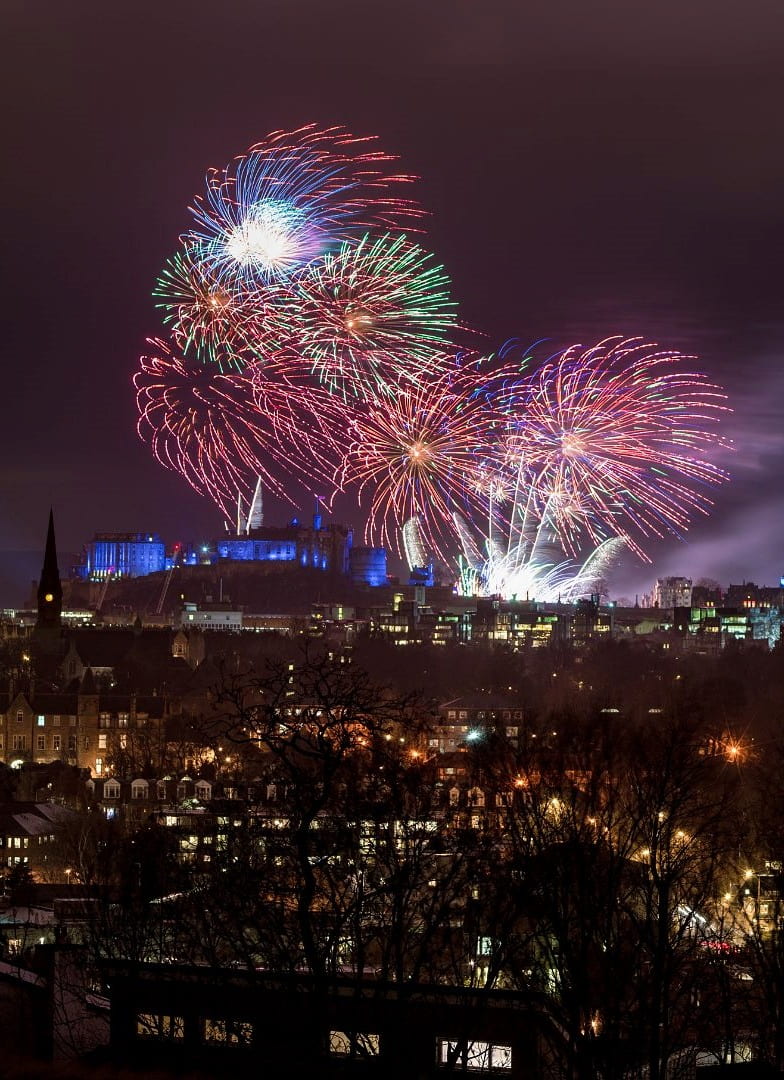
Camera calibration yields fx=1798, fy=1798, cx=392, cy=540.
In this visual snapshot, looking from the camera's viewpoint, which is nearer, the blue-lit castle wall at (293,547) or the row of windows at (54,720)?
the row of windows at (54,720)

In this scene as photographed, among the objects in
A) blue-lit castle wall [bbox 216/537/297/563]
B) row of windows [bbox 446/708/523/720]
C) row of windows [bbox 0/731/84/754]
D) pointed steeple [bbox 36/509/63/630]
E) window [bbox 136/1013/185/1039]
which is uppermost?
blue-lit castle wall [bbox 216/537/297/563]

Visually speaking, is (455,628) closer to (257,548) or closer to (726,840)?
(257,548)

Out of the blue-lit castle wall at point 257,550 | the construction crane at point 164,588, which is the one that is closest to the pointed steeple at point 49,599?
the construction crane at point 164,588

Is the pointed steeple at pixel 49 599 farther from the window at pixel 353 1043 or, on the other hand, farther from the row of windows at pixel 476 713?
the window at pixel 353 1043

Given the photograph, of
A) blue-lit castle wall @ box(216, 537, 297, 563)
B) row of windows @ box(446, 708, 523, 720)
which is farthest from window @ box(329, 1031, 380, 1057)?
blue-lit castle wall @ box(216, 537, 297, 563)

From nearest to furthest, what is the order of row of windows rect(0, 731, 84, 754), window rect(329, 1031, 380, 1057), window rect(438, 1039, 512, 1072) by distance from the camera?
window rect(329, 1031, 380, 1057), window rect(438, 1039, 512, 1072), row of windows rect(0, 731, 84, 754)

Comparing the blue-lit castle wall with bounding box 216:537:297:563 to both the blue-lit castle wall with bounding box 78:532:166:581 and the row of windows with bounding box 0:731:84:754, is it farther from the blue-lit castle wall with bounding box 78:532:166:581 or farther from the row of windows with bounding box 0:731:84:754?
the row of windows with bounding box 0:731:84:754

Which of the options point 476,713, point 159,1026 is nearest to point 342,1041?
point 159,1026

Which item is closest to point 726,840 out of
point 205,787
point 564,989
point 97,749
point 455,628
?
point 564,989
